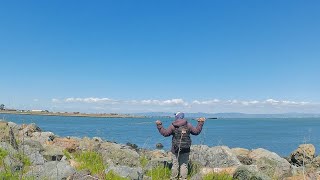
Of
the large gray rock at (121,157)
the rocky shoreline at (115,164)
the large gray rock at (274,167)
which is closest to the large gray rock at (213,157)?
the rocky shoreline at (115,164)

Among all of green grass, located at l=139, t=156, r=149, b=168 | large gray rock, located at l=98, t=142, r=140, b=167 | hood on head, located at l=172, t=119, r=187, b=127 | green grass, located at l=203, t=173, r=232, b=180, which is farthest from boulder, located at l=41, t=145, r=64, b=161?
green grass, located at l=203, t=173, r=232, b=180

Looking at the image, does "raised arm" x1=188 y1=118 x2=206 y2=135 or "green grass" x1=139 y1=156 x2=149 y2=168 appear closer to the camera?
"raised arm" x1=188 y1=118 x2=206 y2=135

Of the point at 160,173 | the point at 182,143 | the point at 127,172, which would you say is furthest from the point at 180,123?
the point at 127,172

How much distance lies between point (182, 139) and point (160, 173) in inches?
49.9

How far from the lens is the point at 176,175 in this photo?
11938 mm

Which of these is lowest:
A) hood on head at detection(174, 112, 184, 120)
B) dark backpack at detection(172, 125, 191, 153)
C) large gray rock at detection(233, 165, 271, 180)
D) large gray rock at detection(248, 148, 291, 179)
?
large gray rock at detection(248, 148, 291, 179)

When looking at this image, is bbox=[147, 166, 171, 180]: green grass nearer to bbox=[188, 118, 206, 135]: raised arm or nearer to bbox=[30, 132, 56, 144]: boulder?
bbox=[188, 118, 206, 135]: raised arm

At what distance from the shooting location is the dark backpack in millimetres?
12086

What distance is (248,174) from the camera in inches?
422

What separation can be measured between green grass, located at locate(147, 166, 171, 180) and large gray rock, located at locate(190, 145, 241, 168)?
1355mm

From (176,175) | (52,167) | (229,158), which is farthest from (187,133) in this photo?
(52,167)

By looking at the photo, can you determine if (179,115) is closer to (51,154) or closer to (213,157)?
(213,157)

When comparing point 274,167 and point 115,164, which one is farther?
point 274,167

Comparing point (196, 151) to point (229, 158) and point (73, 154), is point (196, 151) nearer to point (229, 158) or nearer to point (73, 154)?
point (229, 158)
